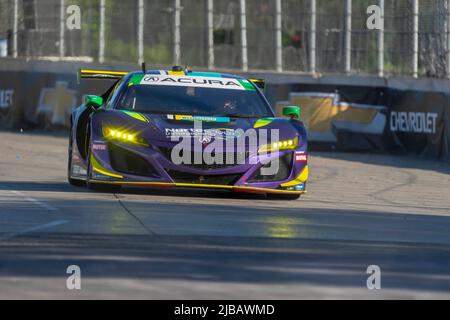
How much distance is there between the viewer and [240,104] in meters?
12.4

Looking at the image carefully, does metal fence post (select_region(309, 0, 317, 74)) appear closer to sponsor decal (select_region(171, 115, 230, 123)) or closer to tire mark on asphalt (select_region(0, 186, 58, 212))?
sponsor decal (select_region(171, 115, 230, 123))

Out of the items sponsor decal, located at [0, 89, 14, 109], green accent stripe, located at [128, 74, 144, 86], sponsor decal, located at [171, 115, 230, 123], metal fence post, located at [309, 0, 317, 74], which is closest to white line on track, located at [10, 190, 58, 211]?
sponsor decal, located at [171, 115, 230, 123]

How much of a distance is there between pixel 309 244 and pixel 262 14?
14.8 metres

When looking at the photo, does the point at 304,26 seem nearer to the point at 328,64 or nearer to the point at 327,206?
the point at 328,64

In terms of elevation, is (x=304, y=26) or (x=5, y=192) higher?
(x=304, y=26)

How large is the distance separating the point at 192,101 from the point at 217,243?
Result: 407cm

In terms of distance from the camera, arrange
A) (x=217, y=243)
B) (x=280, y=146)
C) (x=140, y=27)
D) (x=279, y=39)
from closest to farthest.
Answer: (x=217, y=243)
(x=280, y=146)
(x=279, y=39)
(x=140, y=27)

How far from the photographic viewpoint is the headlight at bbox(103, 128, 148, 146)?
36.7 ft

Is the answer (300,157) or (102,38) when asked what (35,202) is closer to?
(300,157)

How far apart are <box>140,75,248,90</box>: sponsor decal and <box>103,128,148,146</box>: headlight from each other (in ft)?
4.44

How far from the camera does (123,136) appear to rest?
1125cm

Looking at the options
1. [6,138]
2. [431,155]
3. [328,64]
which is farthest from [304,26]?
[6,138]

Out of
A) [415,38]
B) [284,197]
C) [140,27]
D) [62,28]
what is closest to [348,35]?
[415,38]

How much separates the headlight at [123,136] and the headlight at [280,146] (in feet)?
3.77
